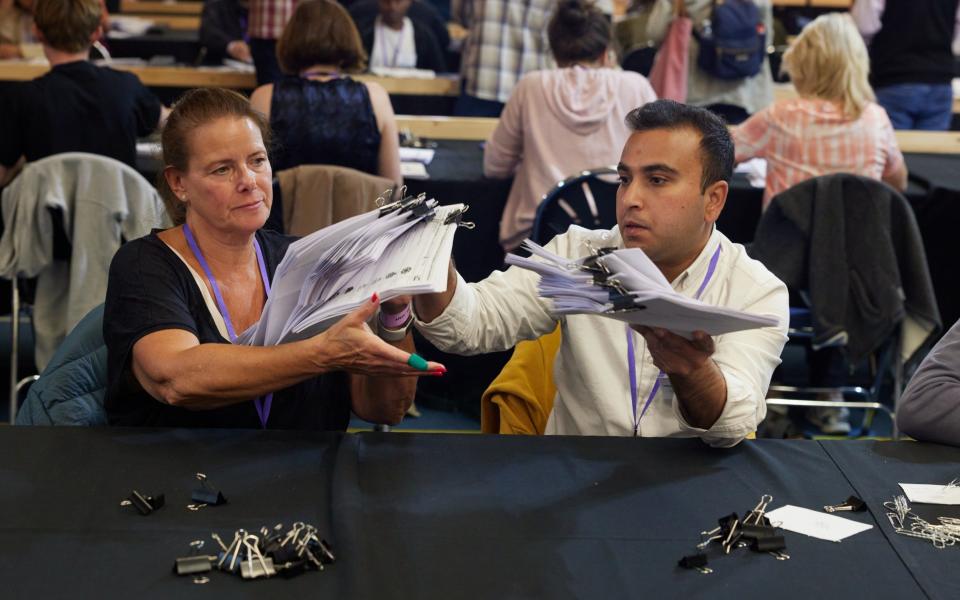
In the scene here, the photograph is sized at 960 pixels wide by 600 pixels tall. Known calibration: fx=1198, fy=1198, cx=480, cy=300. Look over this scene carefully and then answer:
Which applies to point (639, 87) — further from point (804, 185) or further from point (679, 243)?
point (679, 243)

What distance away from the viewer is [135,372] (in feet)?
6.64

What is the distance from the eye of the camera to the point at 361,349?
1.79 m

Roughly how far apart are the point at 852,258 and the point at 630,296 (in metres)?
2.24

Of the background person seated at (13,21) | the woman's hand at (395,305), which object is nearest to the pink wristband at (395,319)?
the woman's hand at (395,305)

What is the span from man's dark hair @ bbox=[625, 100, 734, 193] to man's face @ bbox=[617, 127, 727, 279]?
0.01 meters

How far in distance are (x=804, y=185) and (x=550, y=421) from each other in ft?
5.49

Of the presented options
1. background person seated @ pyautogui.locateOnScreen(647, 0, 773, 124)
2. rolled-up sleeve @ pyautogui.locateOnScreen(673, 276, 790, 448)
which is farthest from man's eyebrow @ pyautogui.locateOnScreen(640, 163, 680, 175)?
background person seated @ pyautogui.locateOnScreen(647, 0, 773, 124)

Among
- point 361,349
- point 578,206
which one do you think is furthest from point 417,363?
point 578,206

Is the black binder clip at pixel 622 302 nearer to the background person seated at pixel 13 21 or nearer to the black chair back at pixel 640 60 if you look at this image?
the black chair back at pixel 640 60

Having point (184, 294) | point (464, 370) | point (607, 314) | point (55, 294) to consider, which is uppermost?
point (607, 314)

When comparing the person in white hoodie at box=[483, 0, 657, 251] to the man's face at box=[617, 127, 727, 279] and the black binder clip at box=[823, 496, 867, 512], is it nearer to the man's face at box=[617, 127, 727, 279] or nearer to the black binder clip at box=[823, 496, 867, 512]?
the man's face at box=[617, 127, 727, 279]

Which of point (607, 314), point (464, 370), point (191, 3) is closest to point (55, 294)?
point (464, 370)

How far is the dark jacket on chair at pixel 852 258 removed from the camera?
142 inches

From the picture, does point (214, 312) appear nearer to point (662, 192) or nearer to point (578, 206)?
point (662, 192)
